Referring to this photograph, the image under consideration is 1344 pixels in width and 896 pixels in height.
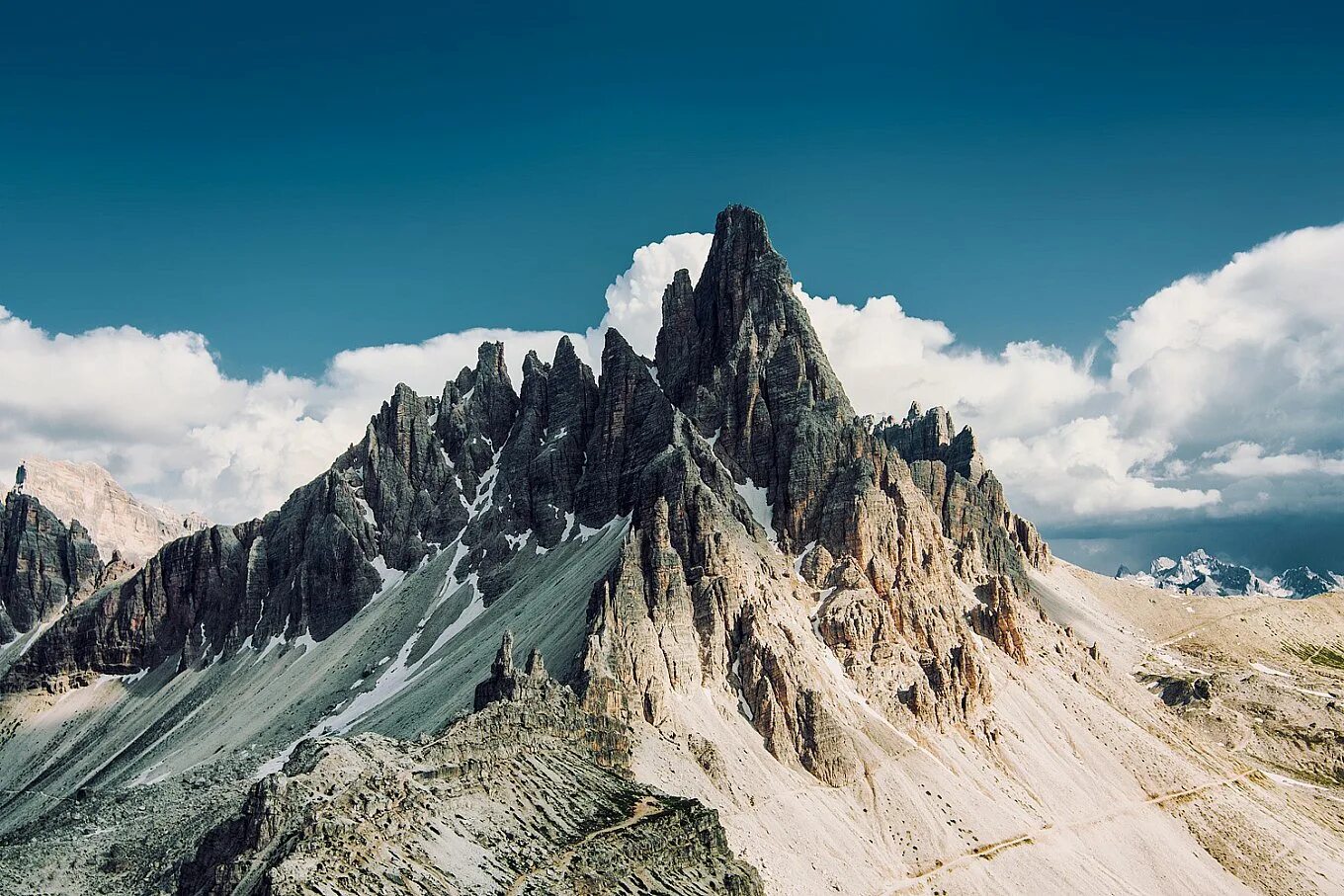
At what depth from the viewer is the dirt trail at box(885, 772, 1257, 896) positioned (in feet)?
368

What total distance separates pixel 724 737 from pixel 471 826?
4566 centimetres

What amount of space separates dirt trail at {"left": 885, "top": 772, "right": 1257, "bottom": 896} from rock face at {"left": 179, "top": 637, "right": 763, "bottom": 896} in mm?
35647

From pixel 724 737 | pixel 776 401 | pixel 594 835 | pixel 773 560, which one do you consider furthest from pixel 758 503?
pixel 594 835

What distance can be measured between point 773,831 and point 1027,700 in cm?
7436

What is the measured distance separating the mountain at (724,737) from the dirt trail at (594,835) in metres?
0.30

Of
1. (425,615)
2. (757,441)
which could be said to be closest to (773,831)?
(757,441)

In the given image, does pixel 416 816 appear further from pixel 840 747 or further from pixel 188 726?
pixel 188 726

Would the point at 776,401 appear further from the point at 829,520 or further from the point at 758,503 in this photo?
the point at 829,520

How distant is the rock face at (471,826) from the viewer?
66000 mm

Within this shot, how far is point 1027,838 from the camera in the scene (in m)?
127

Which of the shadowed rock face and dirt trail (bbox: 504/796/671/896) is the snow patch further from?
dirt trail (bbox: 504/796/671/896)

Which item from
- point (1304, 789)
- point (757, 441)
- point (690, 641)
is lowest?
point (1304, 789)

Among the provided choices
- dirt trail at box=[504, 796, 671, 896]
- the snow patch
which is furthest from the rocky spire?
dirt trail at box=[504, 796, 671, 896]

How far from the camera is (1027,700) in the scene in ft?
535
